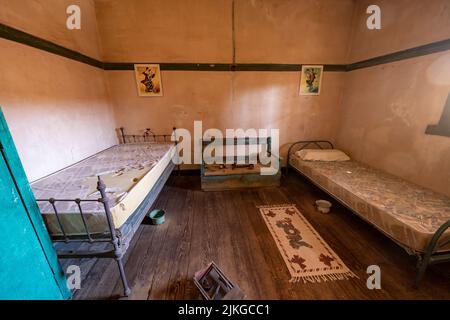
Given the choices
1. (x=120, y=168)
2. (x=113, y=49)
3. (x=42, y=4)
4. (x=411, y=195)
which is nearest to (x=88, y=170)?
(x=120, y=168)

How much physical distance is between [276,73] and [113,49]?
11.0ft

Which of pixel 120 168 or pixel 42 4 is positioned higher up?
pixel 42 4

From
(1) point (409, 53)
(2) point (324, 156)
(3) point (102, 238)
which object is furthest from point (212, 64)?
(3) point (102, 238)

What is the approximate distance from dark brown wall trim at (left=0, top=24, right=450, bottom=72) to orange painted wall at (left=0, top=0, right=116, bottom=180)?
7cm

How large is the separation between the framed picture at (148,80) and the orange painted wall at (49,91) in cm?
73

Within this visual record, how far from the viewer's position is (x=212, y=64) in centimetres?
367

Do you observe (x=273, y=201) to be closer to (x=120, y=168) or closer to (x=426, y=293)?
(x=426, y=293)

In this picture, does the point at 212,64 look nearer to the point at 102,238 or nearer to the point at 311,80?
the point at 311,80

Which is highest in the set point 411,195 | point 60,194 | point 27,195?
point 27,195

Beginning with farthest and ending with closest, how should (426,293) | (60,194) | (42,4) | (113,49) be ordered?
(113,49)
(42,4)
(60,194)
(426,293)

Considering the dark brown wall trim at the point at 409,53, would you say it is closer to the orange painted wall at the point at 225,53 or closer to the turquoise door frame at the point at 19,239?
the orange painted wall at the point at 225,53

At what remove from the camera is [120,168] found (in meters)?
2.39

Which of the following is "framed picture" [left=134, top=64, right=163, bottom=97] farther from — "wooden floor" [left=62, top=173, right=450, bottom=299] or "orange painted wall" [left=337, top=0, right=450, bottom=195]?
"orange painted wall" [left=337, top=0, right=450, bottom=195]

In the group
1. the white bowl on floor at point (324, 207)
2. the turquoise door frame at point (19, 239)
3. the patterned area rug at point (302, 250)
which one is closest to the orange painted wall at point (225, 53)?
the white bowl on floor at point (324, 207)
